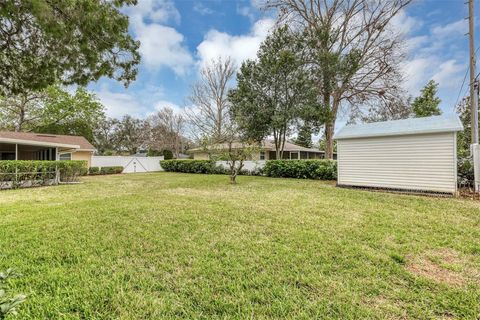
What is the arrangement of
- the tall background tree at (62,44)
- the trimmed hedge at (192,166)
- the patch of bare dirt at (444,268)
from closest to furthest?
the patch of bare dirt at (444,268) → the tall background tree at (62,44) → the trimmed hedge at (192,166)

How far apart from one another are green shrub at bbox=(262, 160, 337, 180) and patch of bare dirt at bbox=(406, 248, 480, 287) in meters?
9.14

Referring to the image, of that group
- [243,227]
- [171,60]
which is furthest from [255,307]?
[171,60]

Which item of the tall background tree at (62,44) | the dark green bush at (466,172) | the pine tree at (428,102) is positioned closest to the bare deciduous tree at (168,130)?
the pine tree at (428,102)

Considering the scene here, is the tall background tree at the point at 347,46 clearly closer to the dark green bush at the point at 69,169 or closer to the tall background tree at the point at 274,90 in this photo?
the tall background tree at the point at 274,90

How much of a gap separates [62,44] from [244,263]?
5.10m

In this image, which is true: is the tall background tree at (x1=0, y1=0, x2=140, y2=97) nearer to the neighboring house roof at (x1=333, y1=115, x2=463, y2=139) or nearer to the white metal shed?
the neighboring house roof at (x1=333, y1=115, x2=463, y2=139)

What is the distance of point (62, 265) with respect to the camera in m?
2.87

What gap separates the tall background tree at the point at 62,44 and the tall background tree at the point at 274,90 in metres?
11.2

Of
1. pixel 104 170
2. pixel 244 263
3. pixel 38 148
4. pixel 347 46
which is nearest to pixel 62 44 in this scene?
pixel 244 263

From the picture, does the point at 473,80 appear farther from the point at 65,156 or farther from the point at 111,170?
the point at 65,156

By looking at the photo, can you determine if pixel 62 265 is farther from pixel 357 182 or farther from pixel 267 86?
pixel 267 86

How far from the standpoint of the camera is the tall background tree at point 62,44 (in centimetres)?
376

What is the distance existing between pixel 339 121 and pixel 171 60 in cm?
1344

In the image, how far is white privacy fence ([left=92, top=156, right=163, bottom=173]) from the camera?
1968 cm
